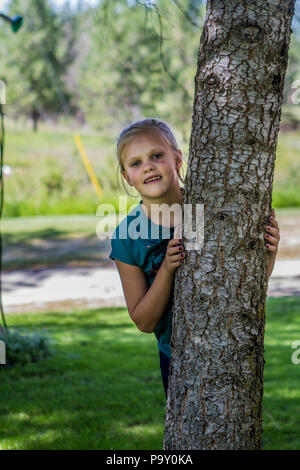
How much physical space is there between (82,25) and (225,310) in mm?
28123

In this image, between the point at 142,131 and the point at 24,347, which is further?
the point at 24,347

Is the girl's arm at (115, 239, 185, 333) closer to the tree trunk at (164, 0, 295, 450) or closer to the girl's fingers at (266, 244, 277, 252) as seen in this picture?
the tree trunk at (164, 0, 295, 450)

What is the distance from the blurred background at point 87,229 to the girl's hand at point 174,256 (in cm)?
70

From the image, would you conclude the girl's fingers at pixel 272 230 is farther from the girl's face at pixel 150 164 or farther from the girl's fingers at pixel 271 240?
the girl's face at pixel 150 164

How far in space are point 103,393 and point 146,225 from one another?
6.86 ft

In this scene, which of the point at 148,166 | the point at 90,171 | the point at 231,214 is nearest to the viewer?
the point at 231,214

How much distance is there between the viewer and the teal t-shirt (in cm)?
199

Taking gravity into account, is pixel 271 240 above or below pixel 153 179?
below

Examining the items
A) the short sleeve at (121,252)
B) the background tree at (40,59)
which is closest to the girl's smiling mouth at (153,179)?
the short sleeve at (121,252)

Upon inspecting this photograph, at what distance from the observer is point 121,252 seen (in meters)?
2.03

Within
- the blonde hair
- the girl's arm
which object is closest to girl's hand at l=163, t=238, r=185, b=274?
the girl's arm

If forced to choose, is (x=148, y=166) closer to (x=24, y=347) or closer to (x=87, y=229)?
(x=24, y=347)

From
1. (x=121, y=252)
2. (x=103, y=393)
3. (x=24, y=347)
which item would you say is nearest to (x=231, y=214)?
(x=121, y=252)

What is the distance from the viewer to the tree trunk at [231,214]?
1.66 metres
